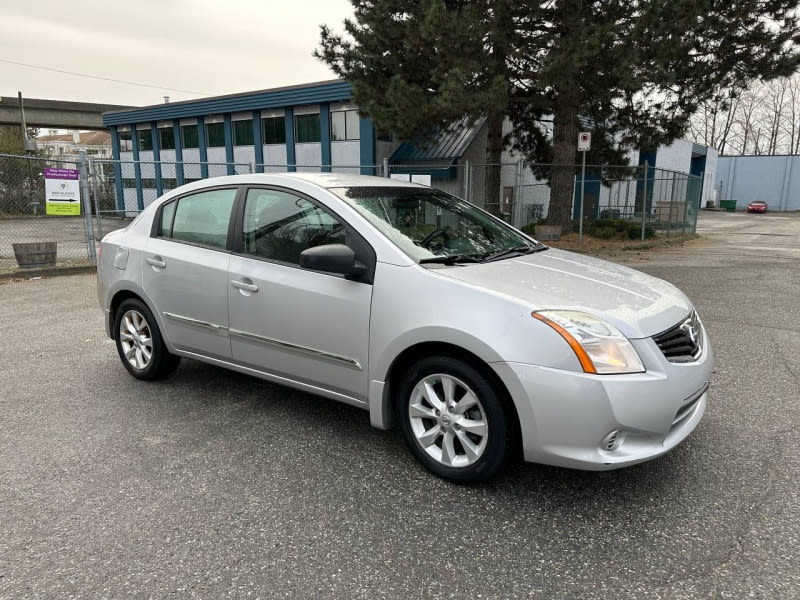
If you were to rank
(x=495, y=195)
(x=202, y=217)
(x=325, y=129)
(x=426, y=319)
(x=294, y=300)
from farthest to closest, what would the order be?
(x=325, y=129) < (x=495, y=195) < (x=202, y=217) < (x=294, y=300) < (x=426, y=319)

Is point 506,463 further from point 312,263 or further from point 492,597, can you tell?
point 312,263

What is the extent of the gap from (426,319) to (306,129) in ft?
85.0

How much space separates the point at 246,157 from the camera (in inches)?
1182

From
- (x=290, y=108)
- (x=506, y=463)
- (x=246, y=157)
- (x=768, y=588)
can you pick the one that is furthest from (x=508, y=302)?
(x=246, y=157)

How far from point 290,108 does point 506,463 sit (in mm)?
27134

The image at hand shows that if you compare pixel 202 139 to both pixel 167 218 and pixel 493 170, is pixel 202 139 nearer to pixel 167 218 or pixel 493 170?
pixel 493 170

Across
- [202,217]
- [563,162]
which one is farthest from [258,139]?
[202,217]

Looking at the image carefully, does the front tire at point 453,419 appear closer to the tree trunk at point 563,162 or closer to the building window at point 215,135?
the tree trunk at point 563,162

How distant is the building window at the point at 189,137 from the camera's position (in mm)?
32844

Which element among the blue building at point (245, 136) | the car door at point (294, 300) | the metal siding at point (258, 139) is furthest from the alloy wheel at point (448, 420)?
the metal siding at point (258, 139)

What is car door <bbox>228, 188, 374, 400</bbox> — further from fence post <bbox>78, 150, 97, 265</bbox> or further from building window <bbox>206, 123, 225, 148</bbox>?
building window <bbox>206, 123, 225, 148</bbox>

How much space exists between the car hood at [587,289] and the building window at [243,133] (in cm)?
2863

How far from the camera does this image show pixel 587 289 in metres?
3.19

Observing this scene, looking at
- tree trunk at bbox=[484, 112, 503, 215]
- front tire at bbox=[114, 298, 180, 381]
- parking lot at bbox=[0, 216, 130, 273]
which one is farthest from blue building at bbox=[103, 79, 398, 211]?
front tire at bbox=[114, 298, 180, 381]
